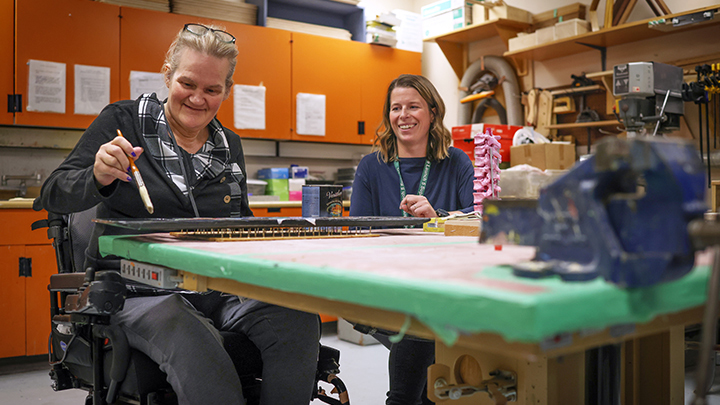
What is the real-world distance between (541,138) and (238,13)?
221 centimetres

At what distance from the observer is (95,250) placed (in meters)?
1.28

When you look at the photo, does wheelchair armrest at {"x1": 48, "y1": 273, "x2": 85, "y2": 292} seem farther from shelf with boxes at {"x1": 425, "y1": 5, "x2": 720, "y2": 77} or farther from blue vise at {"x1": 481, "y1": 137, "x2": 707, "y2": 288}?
shelf with boxes at {"x1": 425, "y1": 5, "x2": 720, "y2": 77}

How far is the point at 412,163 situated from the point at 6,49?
249 centimetres

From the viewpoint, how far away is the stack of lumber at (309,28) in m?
4.05

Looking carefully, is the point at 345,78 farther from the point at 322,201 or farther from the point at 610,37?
the point at 322,201

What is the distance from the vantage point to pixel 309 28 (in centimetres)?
422

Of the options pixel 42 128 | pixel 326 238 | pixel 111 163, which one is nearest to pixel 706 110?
pixel 326 238

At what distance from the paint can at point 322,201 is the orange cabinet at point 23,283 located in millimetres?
2118

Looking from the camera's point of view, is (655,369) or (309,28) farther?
(309,28)

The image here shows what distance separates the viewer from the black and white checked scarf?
56.5 inches

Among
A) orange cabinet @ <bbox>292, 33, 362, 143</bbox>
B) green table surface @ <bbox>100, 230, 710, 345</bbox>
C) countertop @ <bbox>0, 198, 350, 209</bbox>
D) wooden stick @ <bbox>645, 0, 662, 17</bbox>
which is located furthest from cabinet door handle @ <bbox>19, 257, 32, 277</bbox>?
wooden stick @ <bbox>645, 0, 662, 17</bbox>

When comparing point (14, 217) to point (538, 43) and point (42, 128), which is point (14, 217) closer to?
point (42, 128)

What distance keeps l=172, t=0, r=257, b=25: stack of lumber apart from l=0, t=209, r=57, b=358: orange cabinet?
5.40 feet

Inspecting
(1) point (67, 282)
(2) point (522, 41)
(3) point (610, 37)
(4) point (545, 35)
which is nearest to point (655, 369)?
(1) point (67, 282)
